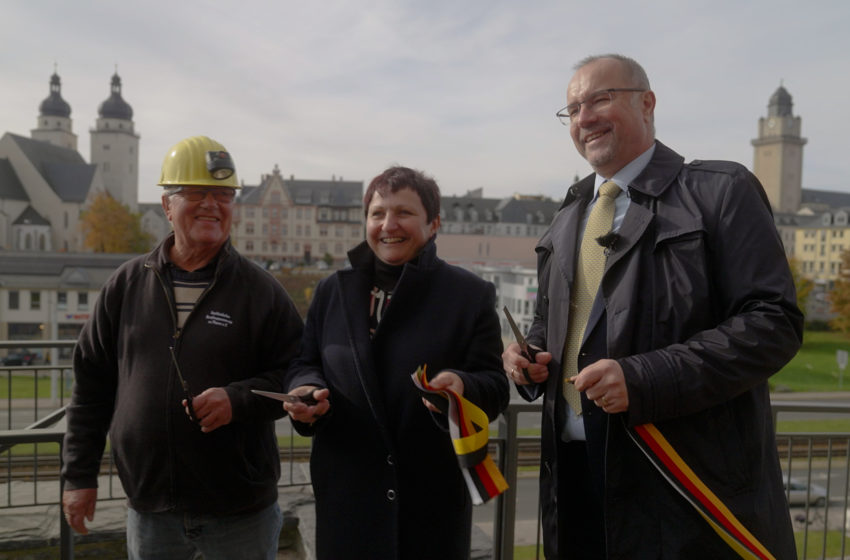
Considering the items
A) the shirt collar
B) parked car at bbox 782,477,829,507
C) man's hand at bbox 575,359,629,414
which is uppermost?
the shirt collar

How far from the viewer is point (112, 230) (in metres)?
61.9

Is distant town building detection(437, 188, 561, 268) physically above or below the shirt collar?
above

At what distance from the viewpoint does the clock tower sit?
10669cm

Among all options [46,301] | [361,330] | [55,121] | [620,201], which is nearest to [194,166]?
[361,330]

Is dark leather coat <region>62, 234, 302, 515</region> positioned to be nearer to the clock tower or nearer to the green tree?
the green tree

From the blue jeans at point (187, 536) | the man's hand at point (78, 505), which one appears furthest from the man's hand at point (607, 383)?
the man's hand at point (78, 505)

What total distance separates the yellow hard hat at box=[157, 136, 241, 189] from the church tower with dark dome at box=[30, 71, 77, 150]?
106m

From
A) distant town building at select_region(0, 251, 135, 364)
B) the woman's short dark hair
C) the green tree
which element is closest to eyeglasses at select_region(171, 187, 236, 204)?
the woman's short dark hair

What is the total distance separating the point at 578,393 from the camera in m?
2.32

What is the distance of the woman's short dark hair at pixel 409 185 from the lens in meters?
2.47

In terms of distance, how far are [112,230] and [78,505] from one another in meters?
66.0

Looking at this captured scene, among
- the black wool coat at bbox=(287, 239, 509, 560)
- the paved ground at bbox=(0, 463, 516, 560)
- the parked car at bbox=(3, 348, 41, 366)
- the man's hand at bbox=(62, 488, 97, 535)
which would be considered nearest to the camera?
the black wool coat at bbox=(287, 239, 509, 560)

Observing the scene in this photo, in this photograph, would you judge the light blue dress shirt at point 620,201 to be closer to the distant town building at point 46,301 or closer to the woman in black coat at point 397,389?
the woman in black coat at point 397,389

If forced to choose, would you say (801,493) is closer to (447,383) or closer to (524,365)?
(524,365)
